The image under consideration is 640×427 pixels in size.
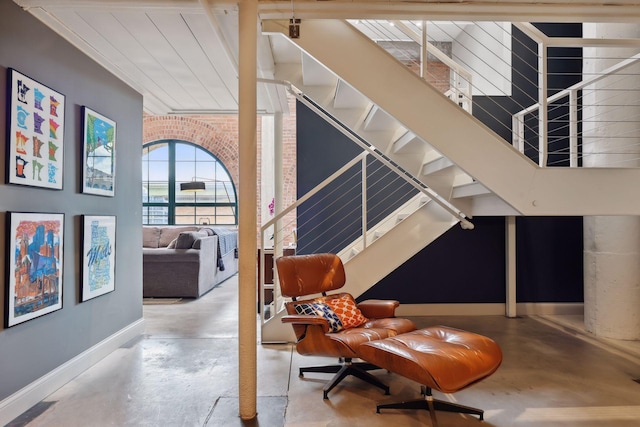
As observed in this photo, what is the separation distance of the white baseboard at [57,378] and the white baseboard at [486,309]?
2940 mm

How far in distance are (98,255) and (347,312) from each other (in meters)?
1.98

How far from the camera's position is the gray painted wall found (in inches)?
87.0

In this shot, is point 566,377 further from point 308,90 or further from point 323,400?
point 308,90

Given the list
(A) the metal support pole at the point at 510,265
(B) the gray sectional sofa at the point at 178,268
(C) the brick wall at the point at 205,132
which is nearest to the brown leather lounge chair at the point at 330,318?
(A) the metal support pole at the point at 510,265

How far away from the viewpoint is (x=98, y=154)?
3.07m

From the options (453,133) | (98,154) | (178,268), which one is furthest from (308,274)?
(178,268)

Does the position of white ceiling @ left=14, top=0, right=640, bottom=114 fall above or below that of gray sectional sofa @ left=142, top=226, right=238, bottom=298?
above

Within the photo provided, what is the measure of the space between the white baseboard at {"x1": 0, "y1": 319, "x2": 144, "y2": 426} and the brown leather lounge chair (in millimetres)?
1523

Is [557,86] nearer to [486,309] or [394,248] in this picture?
[486,309]

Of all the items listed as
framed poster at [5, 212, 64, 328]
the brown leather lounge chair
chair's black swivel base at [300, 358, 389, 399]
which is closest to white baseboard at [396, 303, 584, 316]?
the brown leather lounge chair

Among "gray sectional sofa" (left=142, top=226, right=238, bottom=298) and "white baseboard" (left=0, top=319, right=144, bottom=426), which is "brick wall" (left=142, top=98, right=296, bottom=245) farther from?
"white baseboard" (left=0, top=319, right=144, bottom=426)

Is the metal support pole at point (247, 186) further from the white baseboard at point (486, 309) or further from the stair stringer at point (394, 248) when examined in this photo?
the white baseboard at point (486, 309)

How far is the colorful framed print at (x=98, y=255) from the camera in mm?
2883

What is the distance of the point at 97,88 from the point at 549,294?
5113 millimetres
